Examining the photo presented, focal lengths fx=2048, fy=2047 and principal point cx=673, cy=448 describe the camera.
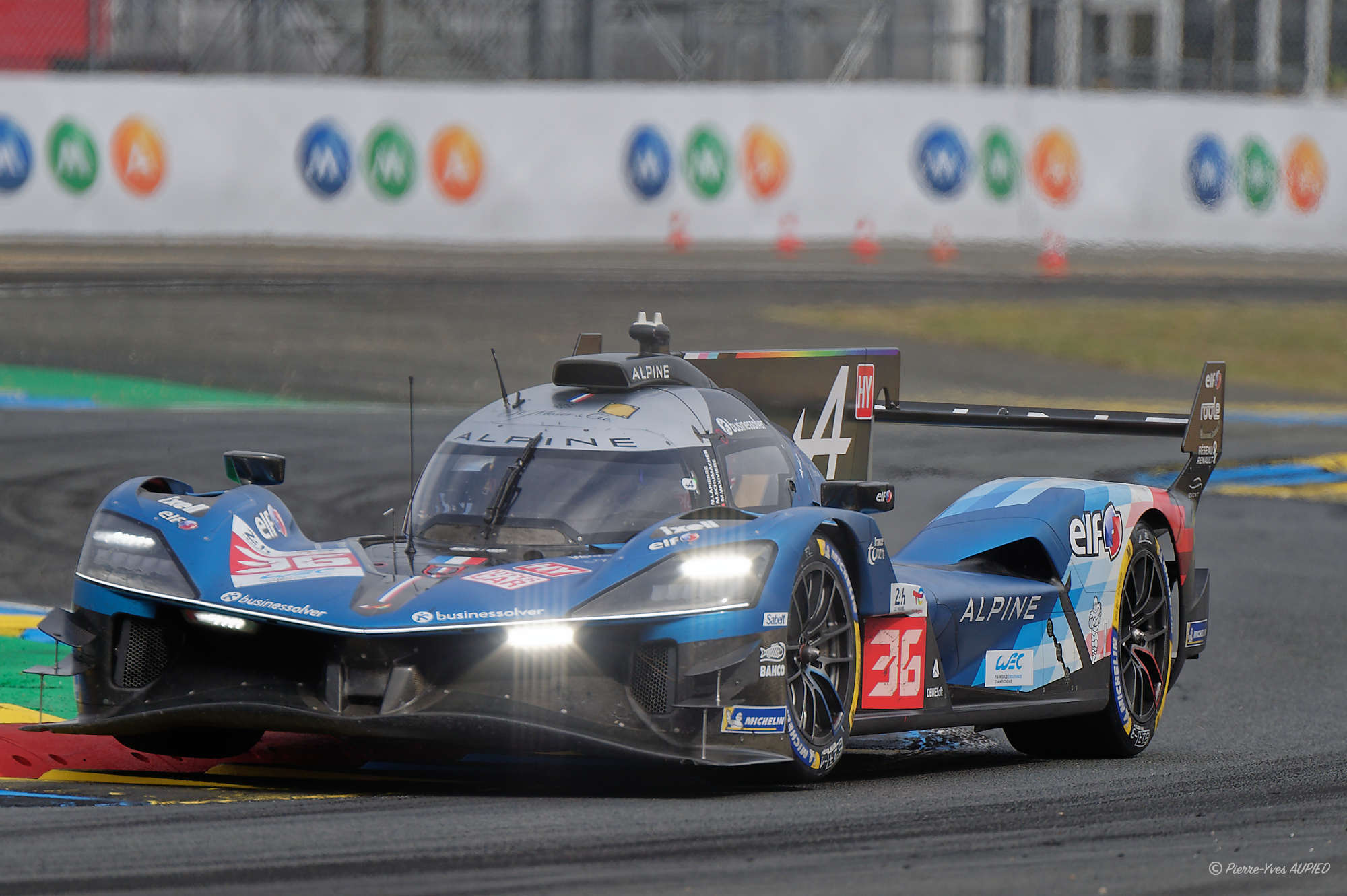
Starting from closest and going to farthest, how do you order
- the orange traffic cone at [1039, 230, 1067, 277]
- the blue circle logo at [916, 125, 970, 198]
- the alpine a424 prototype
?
the alpine a424 prototype
the blue circle logo at [916, 125, 970, 198]
the orange traffic cone at [1039, 230, 1067, 277]

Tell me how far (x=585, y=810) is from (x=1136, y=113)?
22.5 metres

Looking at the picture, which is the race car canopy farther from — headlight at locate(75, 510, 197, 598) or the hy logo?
headlight at locate(75, 510, 197, 598)

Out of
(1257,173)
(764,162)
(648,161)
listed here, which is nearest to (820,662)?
(648,161)

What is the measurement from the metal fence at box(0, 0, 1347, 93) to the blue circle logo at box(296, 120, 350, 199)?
6.38 feet

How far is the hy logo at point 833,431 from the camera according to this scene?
28.5 ft

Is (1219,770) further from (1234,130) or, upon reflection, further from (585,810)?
(1234,130)

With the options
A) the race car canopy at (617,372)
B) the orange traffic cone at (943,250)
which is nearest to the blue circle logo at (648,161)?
the orange traffic cone at (943,250)

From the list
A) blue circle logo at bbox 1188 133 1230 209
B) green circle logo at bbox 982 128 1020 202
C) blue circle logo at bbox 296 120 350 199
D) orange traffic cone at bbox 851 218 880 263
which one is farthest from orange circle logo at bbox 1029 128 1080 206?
blue circle logo at bbox 296 120 350 199

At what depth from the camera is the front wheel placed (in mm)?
6250

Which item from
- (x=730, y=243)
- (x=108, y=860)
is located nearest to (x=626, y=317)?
(x=730, y=243)

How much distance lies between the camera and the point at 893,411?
353 inches

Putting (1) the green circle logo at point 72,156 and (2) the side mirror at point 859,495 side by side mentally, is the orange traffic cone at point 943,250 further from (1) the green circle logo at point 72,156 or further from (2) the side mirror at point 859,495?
(2) the side mirror at point 859,495

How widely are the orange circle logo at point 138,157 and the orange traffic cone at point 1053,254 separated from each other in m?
11.0

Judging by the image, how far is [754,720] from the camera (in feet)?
19.8
